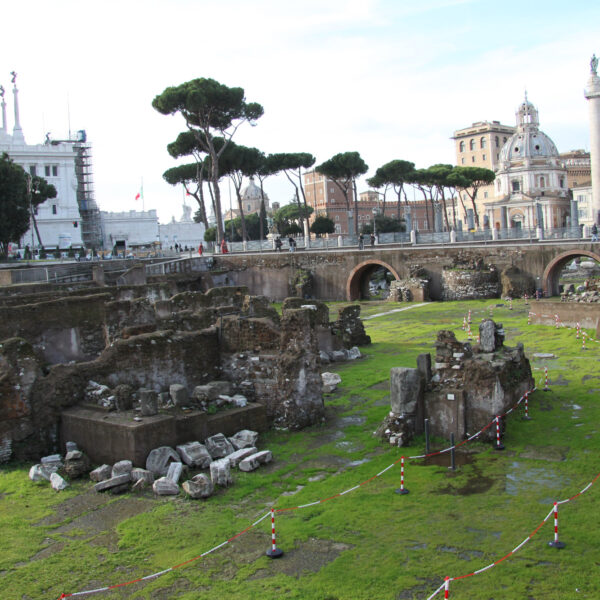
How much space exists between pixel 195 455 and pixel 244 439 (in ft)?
3.54

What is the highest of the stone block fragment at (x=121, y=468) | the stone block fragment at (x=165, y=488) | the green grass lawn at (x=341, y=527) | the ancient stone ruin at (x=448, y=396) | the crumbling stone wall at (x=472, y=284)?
the crumbling stone wall at (x=472, y=284)

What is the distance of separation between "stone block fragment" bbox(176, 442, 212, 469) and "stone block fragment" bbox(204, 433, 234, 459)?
0.22 metres

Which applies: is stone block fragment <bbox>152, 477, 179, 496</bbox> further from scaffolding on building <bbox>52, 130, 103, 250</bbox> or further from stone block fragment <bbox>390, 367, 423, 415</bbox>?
scaffolding on building <bbox>52, 130, 103, 250</bbox>

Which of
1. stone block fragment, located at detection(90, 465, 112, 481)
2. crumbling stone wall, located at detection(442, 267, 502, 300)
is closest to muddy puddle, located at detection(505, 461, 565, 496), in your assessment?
stone block fragment, located at detection(90, 465, 112, 481)

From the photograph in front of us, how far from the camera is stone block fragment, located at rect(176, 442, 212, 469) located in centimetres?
979

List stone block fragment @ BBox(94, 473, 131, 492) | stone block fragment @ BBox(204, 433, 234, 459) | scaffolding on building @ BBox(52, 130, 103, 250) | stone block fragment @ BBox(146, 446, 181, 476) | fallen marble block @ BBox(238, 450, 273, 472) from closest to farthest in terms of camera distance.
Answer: stone block fragment @ BBox(94, 473, 131, 492) → stone block fragment @ BBox(146, 446, 181, 476) → fallen marble block @ BBox(238, 450, 273, 472) → stone block fragment @ BBox(204, 433, 234, 459) → scaffolding on building @ BBox(52, 130, 103, 250)

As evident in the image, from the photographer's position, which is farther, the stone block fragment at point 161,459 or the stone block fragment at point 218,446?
the stone block fragment at point 218,446

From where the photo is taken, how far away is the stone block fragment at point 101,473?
371 inches

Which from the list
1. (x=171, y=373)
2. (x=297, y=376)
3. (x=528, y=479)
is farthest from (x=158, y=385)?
(x=528, y=479)

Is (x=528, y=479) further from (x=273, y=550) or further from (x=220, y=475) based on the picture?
(x=220, y=475)

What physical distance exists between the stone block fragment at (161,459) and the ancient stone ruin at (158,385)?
0.17 m

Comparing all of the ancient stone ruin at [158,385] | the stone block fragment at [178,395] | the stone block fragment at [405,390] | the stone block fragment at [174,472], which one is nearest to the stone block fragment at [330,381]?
the ancient stone ruin at [158,385]

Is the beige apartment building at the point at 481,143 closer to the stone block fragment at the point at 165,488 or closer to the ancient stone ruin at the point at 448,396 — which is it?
the ancient stone ruin at the point at 448,396

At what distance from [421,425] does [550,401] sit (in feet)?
10.4
